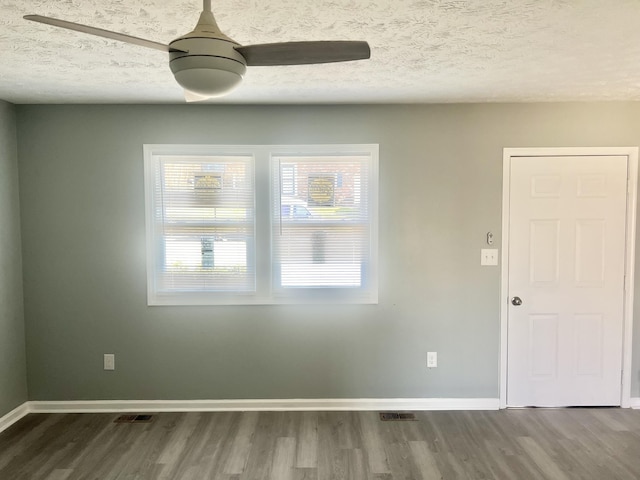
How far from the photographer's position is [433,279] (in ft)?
9.96

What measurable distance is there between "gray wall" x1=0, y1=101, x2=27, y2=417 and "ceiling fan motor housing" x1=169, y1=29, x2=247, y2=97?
2.49m

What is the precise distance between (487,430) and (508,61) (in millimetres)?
2500

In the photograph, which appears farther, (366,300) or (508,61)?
(366,300)

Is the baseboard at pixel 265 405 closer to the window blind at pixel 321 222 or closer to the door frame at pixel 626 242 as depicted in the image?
the door frame at pixel 626 242

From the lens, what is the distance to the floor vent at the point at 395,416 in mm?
2907

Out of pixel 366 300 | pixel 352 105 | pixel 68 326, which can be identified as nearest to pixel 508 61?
pixel 352 105

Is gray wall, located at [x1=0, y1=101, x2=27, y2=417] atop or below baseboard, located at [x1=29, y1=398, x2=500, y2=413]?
atop

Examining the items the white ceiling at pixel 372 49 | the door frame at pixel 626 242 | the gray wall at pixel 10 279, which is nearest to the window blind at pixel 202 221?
the white ceiling at pixel 372 49

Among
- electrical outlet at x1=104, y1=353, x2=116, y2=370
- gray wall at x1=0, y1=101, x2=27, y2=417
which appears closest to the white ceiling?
gray wall at x1=0, y1=101, x2=27, y2=417

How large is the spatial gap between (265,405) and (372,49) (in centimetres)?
269

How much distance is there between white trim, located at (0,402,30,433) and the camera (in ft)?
9.20

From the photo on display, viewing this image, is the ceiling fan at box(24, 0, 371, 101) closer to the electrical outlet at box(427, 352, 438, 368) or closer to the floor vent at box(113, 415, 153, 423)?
the electrical outlet at box(427, 352, 438, 368)

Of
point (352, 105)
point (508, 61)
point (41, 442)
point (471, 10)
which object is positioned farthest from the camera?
point (352, 105)

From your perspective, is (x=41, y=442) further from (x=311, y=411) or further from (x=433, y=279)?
(x=433, y=279)
